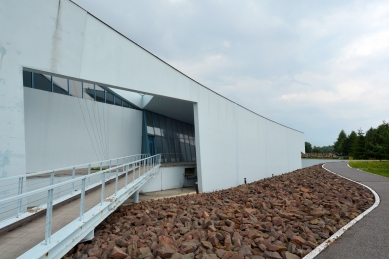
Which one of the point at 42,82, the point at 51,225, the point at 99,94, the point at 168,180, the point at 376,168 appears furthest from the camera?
the point at 376,168

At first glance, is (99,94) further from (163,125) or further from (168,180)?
(168,180)

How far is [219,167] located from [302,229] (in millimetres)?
9166

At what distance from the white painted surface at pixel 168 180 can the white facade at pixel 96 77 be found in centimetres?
330

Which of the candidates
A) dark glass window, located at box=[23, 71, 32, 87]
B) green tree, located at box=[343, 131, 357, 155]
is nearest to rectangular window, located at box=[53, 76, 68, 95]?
dark glass window, located at box=[23, 71, 32, 87]

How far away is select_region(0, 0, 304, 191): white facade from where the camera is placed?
782cm

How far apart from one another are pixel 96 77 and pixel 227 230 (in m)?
7.89

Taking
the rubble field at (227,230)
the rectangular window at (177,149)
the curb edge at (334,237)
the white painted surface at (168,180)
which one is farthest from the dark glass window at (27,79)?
the curb edge at (334,237)

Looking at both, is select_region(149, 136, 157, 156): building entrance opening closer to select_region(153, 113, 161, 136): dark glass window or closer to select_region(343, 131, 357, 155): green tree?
select_region(153, 113, 161, 136): dark glass window

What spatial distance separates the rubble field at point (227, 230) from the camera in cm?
497

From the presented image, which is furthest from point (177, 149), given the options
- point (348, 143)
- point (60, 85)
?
point (348, 143)

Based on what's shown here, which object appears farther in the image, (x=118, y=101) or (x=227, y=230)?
(x=118, y=101)

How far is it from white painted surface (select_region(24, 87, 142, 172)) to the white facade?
31 centimetres

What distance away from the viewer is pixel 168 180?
53.8 feet

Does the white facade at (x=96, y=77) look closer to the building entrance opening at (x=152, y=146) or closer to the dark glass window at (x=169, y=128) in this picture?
the building entrance opening at (x=152, y=146)
